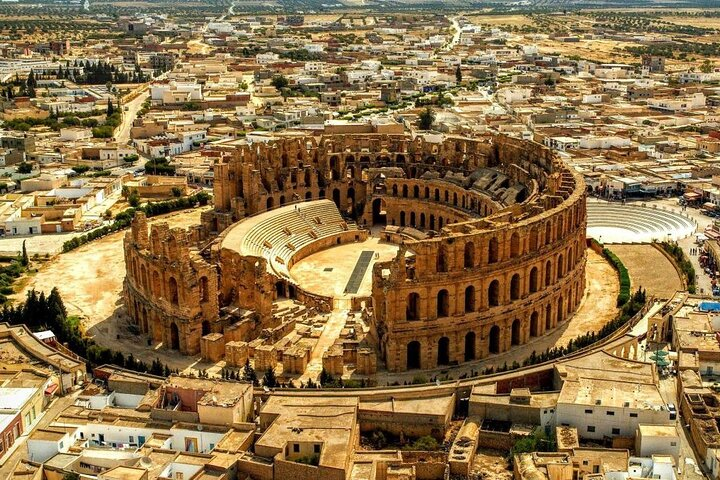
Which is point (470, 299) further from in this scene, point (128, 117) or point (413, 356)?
point (128, 117)

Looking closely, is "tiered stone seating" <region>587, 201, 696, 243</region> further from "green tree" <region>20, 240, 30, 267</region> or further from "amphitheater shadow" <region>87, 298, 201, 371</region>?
"green tree" <region>20, 240, 30, 267</region>

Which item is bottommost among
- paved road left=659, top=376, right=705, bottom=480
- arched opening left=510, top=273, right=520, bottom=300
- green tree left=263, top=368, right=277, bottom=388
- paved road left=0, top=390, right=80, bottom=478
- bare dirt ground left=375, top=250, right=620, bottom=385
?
bare dirt ground left=375, top=250, right=620, bottom=385

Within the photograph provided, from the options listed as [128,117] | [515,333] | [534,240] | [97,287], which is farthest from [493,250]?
[128,117]

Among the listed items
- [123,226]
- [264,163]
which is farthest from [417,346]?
[123,226]

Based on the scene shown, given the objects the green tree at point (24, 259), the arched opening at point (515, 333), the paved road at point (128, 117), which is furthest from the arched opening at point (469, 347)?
the paved road at point (128, 117)

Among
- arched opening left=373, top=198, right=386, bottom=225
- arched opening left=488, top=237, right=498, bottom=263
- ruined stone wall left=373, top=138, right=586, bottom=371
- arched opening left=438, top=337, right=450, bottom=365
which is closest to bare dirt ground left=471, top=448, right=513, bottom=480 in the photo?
ruined stone wall left=373, top=138, right=586, bottom=371

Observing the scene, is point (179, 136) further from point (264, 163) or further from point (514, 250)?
point (514, 250)

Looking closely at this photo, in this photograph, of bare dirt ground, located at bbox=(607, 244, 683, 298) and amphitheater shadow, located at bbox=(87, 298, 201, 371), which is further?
bare dirt ground, located at bbox=(607, 244, 683, 298)
